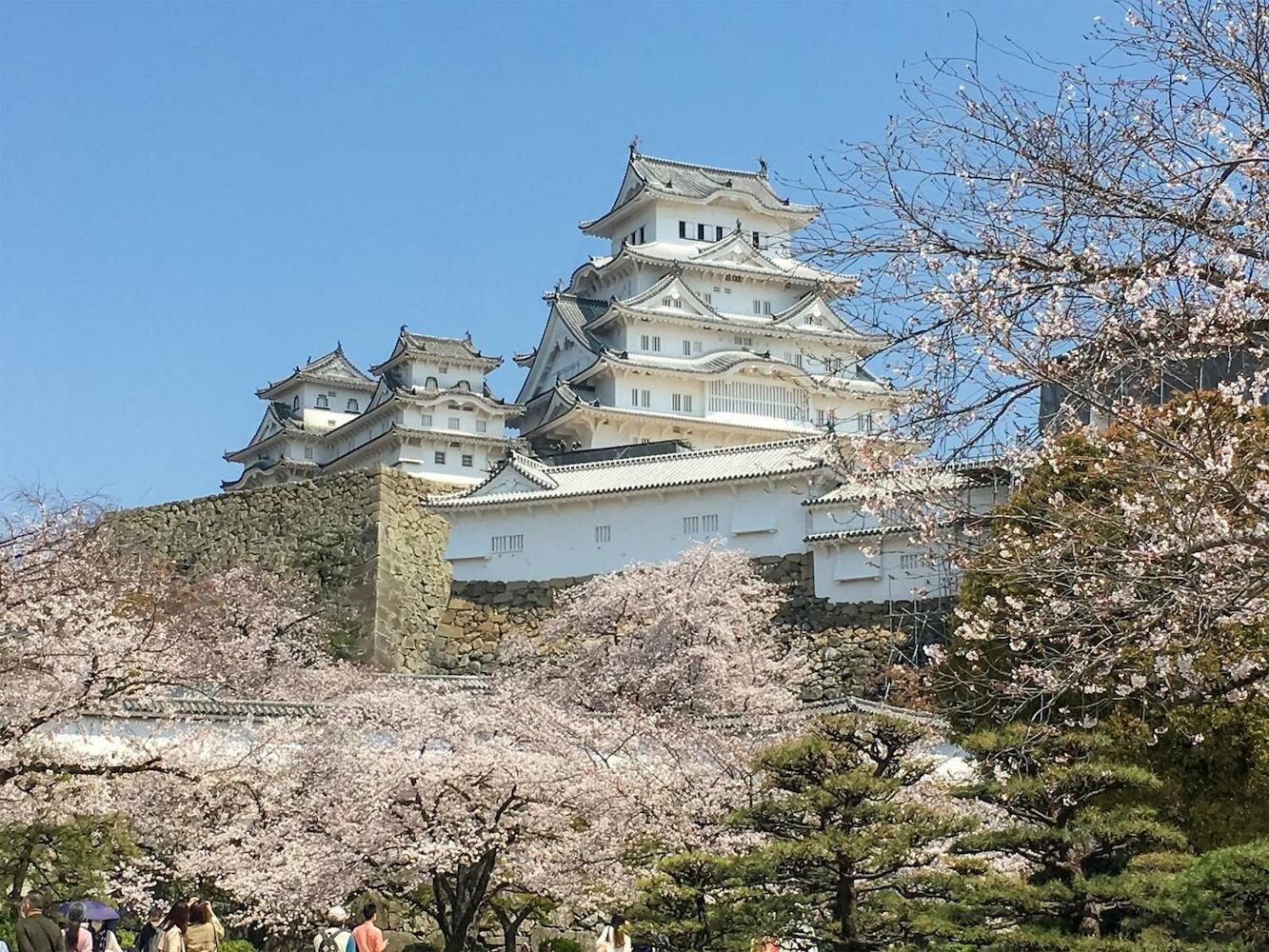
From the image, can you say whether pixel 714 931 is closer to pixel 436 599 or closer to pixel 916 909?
pixel 916 909

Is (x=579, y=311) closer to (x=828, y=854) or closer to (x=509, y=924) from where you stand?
(x=509, y=924)

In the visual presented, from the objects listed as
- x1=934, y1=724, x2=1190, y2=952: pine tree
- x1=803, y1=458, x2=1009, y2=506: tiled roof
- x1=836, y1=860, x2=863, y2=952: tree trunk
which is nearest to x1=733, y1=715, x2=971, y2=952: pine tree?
x1=836, y1=860, x2=863, y2=952: tree trunk

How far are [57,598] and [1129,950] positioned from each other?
8.14 metres

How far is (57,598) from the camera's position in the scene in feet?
41.7

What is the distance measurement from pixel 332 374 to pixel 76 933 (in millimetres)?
33782

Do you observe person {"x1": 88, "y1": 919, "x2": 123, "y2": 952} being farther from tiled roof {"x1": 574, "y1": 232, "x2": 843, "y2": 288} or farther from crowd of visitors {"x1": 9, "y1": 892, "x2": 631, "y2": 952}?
tiled roof {"x1": 574, "y1": 232, "x2": 843, "y2": 288}

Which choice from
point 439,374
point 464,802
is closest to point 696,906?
point 464,802

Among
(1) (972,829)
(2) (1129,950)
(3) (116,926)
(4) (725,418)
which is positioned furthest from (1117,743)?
(4) (725,418)

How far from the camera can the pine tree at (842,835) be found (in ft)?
31.6

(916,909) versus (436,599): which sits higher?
(436,599)

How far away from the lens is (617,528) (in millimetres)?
24828

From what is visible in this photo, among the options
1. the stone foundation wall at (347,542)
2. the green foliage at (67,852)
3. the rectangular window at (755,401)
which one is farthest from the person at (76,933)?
the rectangular window at (755,401)

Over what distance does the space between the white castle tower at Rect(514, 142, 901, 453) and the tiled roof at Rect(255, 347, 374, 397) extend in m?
6.47

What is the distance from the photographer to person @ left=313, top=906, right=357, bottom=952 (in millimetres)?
11875
